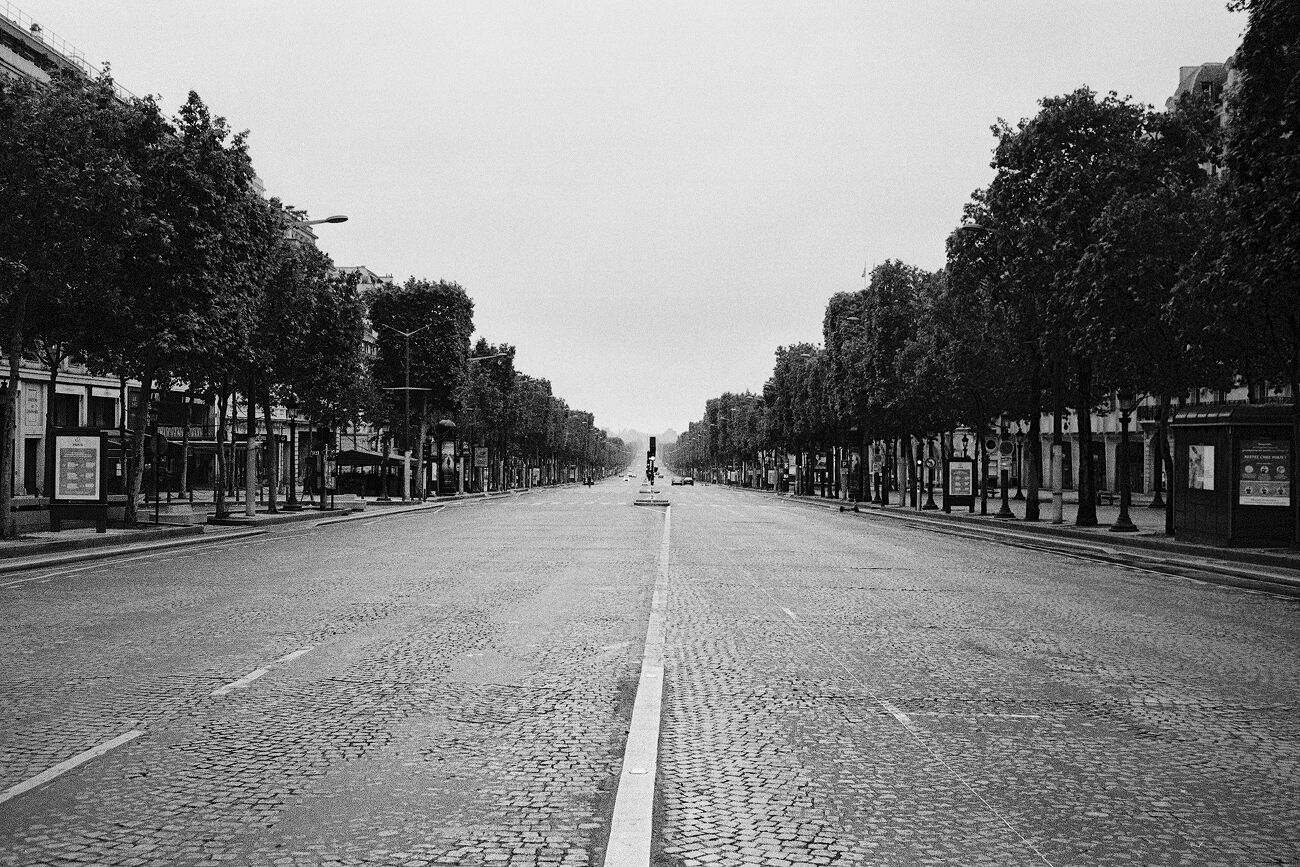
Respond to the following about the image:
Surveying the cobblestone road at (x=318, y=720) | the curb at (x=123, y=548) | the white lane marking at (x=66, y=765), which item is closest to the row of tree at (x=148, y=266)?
the curb at (x=123, y=548)

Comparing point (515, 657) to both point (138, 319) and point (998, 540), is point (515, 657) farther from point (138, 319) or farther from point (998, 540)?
point (998, 540)

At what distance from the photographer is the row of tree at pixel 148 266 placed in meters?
22.2

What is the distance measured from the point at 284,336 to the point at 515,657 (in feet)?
103

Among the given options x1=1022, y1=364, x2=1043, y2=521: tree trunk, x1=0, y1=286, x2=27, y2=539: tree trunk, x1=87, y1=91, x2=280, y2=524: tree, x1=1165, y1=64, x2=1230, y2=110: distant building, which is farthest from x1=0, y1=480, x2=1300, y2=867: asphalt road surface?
x1=1165, y1=64, x2=1230, y2=110: distant building

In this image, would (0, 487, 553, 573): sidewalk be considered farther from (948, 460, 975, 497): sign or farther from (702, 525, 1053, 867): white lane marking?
(948, 460, 975, 497): sign

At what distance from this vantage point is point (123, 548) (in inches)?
897

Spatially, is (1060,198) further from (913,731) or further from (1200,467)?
(913,731)

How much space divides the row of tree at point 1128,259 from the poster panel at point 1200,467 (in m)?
2.52

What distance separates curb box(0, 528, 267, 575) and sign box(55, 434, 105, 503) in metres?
1.67

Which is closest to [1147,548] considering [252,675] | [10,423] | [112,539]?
[252,675]

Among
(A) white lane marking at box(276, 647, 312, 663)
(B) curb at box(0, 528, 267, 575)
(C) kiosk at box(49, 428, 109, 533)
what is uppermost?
(C) kiosk at box(49, 428, 109, 533)

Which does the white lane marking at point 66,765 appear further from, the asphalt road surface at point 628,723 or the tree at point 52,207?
the tree at point 52,207

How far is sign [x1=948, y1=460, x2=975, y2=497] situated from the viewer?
157ft

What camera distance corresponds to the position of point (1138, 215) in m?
28.0
